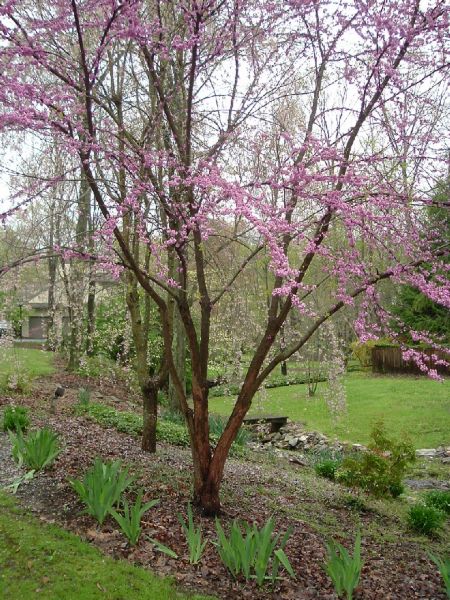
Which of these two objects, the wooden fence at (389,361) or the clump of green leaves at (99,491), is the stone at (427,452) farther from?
the wooden fence at (389,361)

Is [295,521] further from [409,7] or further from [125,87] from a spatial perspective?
[125,87]

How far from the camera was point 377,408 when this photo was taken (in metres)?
14.7

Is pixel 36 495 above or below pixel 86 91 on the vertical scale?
A: below

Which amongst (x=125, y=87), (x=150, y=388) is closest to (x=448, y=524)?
(x=150, y=388)

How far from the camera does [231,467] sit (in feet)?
25.8

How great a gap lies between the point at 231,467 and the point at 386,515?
228 cm

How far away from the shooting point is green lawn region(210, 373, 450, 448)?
A: 12570 mm

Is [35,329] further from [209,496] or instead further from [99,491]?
[99,491]

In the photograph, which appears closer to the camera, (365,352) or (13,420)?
(13,420)

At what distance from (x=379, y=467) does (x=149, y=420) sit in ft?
10.0

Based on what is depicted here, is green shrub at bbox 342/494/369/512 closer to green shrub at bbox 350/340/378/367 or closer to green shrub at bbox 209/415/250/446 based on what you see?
green shrub at bbox 209/415/250/446

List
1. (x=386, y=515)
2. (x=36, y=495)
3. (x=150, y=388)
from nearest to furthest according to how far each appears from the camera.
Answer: (x=36, y=495) < (x=386, y=515) < (x=150, y=388)

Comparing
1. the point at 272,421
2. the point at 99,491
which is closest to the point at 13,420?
the point at 99,491

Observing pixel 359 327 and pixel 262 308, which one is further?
pixel 262 308
